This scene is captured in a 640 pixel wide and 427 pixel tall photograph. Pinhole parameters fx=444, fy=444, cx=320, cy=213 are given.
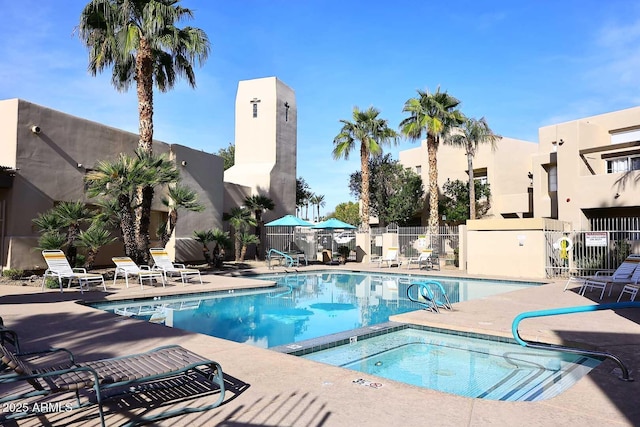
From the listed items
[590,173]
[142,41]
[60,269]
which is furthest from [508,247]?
[142,41]

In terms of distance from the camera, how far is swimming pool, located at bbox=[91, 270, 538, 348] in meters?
8.22

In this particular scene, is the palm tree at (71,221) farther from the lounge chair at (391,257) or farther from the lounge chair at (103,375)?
the lounge chair at (391,257)

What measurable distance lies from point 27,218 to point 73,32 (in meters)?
6.20

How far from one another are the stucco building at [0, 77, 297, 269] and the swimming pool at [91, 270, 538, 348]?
6383mm

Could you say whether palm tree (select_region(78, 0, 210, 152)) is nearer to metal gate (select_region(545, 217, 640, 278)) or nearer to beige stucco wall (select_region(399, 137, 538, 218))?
metal gate (select_region(545, 217, 640, 278))

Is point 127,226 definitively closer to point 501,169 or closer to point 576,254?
point 576,254

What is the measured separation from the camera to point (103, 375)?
313 cm

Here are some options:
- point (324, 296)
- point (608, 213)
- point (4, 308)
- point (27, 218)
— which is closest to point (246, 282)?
point (324, 296)

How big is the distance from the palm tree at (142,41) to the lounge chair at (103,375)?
36.4 feet

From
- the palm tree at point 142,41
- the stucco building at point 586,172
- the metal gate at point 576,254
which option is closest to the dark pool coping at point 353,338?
the palm tree at point 142,41

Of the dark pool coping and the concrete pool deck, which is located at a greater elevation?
the concrete pool deck

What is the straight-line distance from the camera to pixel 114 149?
1720cm

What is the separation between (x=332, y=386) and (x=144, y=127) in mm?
13172

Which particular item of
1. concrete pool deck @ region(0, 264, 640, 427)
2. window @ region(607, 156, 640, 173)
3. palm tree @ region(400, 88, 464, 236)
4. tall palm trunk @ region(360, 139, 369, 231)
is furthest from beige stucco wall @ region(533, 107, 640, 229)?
concrete pool deck @ region(0, 264, 640, 427)
